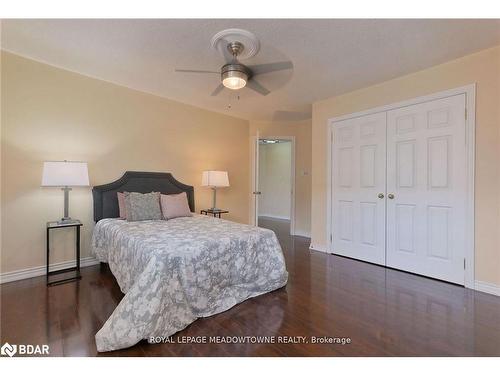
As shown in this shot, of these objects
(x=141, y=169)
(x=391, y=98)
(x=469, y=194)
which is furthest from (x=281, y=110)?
(x=469, y=194)

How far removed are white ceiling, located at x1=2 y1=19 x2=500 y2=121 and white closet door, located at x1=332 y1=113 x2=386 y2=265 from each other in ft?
2.03

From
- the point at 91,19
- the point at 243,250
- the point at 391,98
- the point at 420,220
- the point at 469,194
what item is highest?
the point at 91,19

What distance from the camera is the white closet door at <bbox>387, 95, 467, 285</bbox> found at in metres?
2.65

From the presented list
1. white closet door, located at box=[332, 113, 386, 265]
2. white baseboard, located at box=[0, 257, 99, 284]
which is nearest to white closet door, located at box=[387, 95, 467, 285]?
white closet door, located at box=[332, 113, 386, 265]

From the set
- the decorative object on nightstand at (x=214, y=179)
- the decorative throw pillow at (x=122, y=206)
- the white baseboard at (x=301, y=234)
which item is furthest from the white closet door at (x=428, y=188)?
the decorative throw pillow at (x=122, y=206)

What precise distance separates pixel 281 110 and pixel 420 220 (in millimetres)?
2728

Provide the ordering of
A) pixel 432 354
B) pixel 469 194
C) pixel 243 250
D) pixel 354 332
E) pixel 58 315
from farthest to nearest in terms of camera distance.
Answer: pixel 469 194 < pixel 243 250 < pixel 58 315 < pixel 354 332 < pixel 432 354

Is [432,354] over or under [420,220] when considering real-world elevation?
under

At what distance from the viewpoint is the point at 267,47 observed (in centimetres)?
234

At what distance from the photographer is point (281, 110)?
14.7 feet

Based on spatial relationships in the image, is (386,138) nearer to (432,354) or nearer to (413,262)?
(413,262)

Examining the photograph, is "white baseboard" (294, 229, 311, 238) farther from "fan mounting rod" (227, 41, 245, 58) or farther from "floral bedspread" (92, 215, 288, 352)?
"fan mounting rod" (227, 41, 245, 58)

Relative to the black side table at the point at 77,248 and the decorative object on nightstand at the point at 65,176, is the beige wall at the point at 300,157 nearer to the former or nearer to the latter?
the decorative object on nightstand at the point at 65,176

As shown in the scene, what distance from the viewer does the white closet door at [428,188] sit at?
8.69 ft
